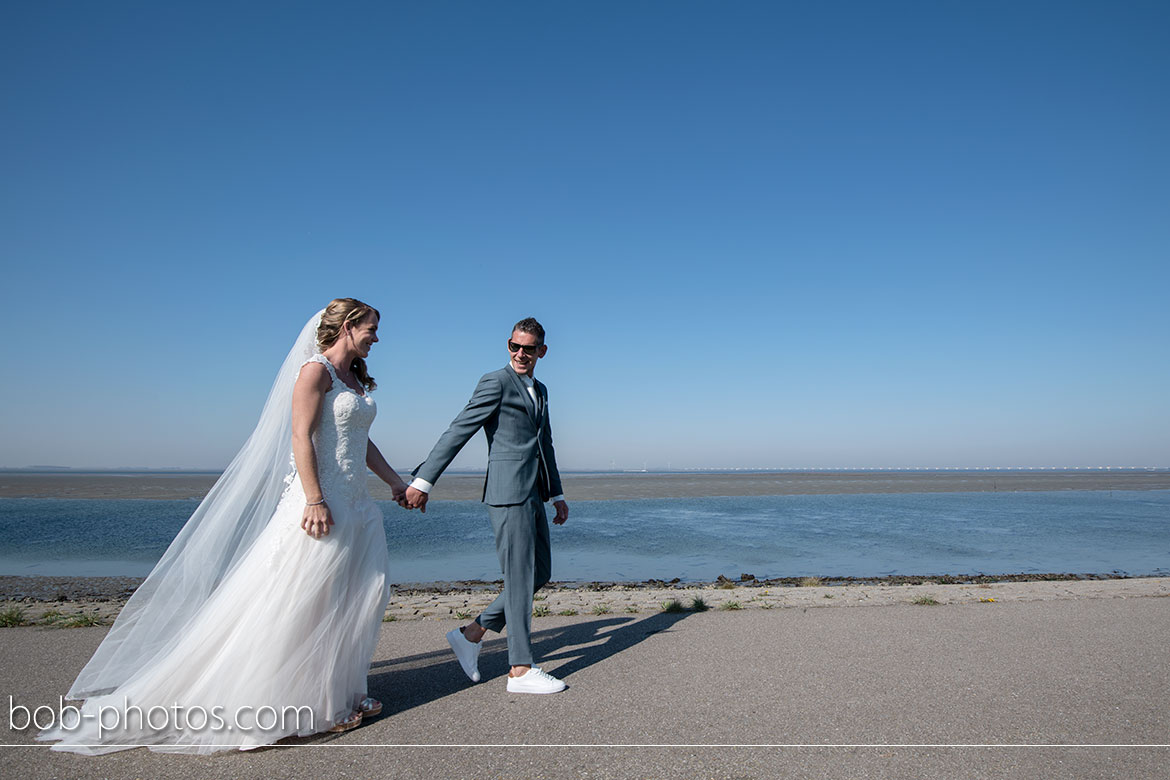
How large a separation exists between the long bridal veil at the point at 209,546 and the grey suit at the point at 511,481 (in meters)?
0.92

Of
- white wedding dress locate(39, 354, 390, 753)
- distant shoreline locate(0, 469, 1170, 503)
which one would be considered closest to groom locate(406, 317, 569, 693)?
white wedding dress locate(39, 354, 390, 753)

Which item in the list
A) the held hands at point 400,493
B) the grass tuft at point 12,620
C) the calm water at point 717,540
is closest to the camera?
the held hands at point 400,493

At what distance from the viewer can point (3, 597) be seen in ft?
31.6

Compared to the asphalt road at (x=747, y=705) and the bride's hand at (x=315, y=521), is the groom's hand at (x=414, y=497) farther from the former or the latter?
the asphalt road at (x=747, y=705)

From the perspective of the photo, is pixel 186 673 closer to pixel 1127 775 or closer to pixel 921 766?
pixel 921 766

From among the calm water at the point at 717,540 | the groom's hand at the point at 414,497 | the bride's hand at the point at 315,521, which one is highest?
the groom's hand at the point at 414,497

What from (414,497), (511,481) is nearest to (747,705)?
(511,481)

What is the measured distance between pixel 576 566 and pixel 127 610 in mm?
9955

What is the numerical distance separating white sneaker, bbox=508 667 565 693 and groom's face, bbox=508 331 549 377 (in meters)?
2.01

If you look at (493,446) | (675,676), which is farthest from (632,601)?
(493,446)

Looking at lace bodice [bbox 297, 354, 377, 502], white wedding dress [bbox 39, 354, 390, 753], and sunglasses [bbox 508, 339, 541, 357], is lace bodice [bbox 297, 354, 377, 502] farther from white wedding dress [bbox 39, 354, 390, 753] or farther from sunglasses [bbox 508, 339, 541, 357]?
sunglasses [bbox 508, 339, 541, 357]

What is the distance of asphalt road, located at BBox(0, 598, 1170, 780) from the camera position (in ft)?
10.3

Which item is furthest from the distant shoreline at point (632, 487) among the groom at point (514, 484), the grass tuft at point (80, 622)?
the groom at point (514, 484)

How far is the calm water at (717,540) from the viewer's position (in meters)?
12.8
